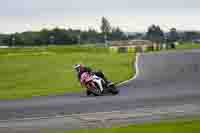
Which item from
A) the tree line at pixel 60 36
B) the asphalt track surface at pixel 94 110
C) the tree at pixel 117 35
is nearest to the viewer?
the asphalt track surface at pixel 94 110

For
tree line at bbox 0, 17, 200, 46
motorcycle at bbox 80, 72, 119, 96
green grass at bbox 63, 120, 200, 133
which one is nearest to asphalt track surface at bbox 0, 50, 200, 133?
motorcycle at bbox 80, 72, 119, 96

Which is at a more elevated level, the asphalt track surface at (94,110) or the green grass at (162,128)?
the green grass at (162,128)

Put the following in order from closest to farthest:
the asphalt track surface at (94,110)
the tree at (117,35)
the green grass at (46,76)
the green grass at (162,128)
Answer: the green grass at (162,128) < the asphalt track surface at (94,110) < the green grass at (46,76) < the tree at (117,35)

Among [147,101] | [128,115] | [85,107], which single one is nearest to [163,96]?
[147,101]

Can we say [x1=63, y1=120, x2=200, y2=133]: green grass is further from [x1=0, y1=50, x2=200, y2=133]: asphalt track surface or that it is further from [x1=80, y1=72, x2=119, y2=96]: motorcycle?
[x1=80, y1=72, x2=119, y2=96]: motorcycle

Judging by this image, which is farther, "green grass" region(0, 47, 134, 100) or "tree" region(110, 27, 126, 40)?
"tree" region(110, 27, 126, 40)

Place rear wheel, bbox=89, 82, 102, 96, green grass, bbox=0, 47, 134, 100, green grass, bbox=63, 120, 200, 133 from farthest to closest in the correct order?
green grass, bbox=0, 47, 134, 100 < rear wheel, bbox=89, 82, 102, 96 < green grass, bbox=63, 120, 200, 133

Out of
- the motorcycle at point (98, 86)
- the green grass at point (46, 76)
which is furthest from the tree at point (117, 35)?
the motorcycle at point (98, 86)

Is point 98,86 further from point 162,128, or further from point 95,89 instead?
point 162,128

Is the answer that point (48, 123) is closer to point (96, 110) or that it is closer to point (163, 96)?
point (96, 110)

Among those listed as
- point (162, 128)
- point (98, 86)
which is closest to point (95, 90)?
point (98, 86)

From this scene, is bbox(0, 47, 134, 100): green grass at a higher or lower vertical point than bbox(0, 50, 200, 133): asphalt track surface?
lower

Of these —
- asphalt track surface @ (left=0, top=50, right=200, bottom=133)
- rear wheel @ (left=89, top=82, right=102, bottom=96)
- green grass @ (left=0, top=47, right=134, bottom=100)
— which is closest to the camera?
asphalt track surface @ (left=0, top=50, right=200, bottom=133)

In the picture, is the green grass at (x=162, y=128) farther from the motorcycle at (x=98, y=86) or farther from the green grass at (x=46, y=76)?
the green grass at (x=46, y=76)
